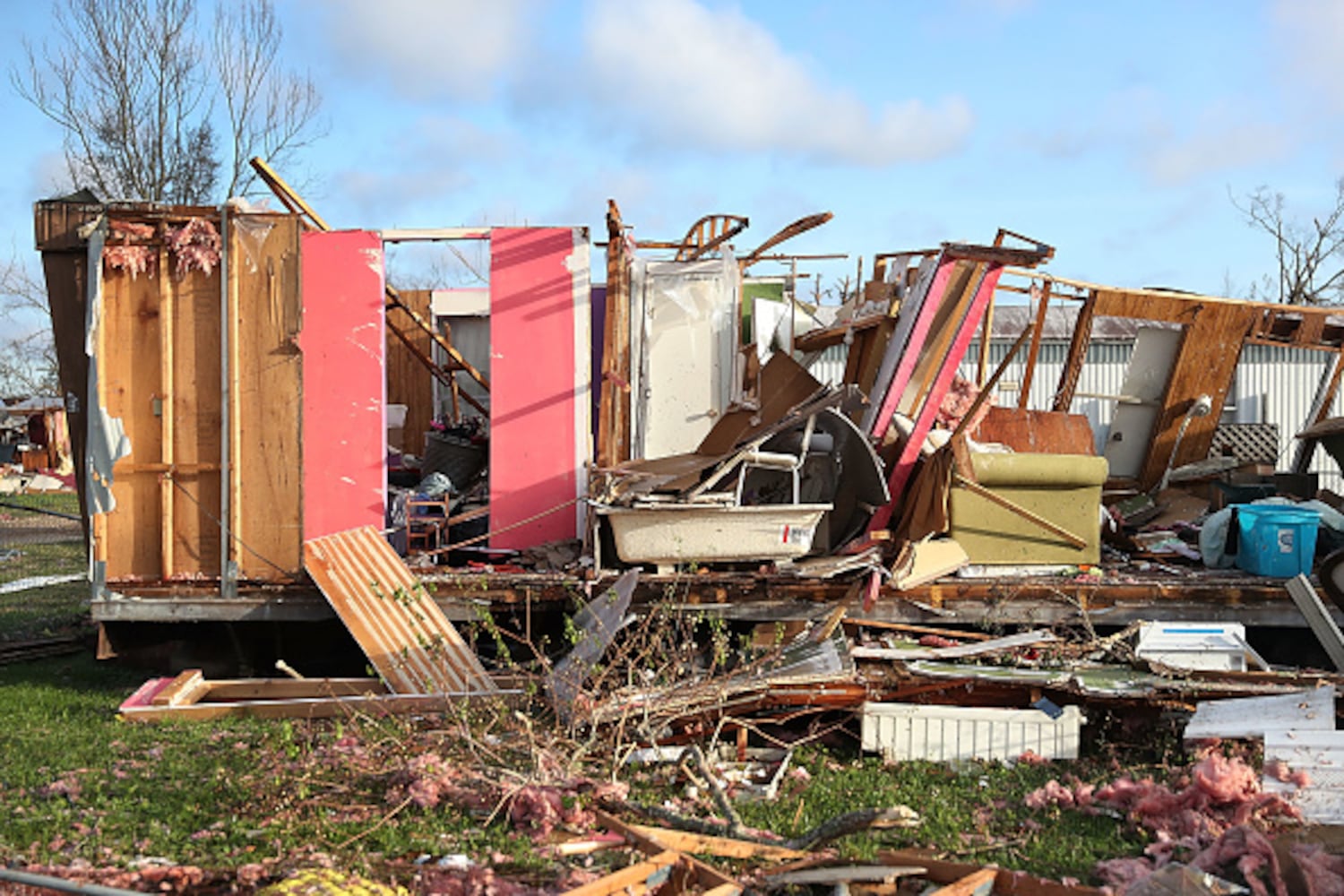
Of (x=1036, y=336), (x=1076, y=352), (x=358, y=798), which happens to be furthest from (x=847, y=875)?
(x=1076, y=352)

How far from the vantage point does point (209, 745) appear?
6.32 metres

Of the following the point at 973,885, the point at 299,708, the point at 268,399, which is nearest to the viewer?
the point at 973,885

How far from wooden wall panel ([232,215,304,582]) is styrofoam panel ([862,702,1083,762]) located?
14.0 feet

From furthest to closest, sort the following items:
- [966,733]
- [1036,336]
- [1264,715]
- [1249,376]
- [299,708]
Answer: [1249,376]
[1036,336]
[299,708]
[966,733]
[1264,715]

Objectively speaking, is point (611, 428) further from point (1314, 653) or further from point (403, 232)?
point (1314, 653)

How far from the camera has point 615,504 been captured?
24.4 ft

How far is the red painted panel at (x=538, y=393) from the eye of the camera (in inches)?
336

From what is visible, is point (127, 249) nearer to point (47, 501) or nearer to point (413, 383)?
point (413, 383)

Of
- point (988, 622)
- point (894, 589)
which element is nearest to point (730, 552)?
point (894, 589)

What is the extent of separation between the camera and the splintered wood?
7.12m

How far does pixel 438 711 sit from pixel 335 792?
1362 millimetres

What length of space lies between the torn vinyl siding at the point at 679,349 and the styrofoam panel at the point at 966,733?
3.70 metres

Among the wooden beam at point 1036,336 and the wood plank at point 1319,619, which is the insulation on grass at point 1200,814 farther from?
Result: the wooden beam at point 1036,336

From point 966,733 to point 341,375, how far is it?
487 cm
